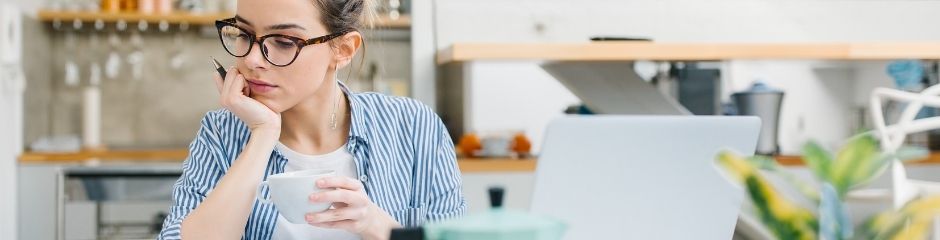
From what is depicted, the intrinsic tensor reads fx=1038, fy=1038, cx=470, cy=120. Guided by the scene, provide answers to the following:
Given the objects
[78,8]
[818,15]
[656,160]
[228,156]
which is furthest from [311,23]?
[78,8]

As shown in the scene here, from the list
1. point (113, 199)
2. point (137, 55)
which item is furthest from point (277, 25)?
point (137, 55)

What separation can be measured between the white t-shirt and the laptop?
1.39 ft

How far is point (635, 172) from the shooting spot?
120cm

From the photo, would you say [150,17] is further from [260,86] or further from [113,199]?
[260,86]

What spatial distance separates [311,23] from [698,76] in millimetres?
2801

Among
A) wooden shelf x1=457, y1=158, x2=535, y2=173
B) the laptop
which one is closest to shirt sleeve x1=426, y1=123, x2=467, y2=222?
the laptop

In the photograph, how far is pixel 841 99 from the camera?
489 cm

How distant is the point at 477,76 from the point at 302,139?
274 centimetres

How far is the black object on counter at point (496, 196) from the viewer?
0.81 m

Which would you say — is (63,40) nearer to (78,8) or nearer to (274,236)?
(78,8)

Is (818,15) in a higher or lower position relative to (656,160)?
higher

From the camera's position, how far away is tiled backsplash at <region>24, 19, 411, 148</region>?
4.62m

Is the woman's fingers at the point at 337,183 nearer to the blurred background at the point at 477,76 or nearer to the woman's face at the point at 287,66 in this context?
the woman's face at the point at 287,66

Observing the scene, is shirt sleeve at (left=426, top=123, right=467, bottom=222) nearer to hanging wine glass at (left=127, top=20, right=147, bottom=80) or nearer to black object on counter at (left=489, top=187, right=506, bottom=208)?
black object on counter at (left=489, top=187, right=506, bottom=208)
